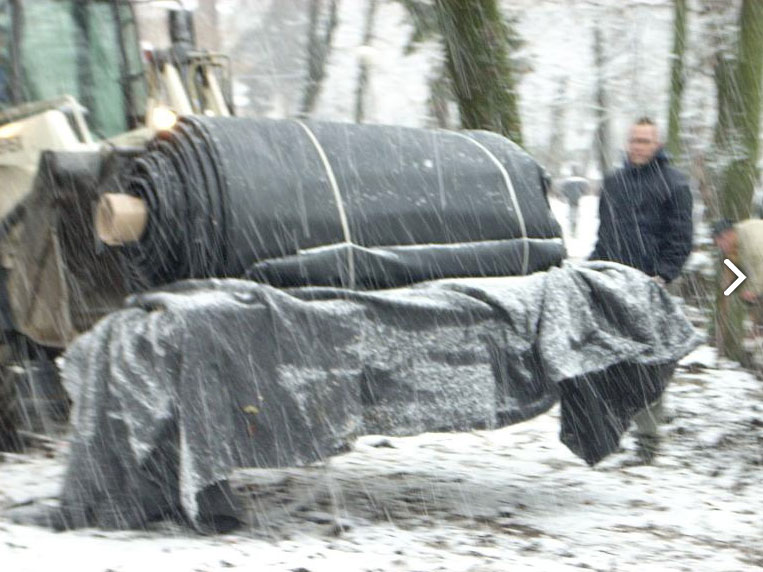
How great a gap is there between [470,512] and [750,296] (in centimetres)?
205

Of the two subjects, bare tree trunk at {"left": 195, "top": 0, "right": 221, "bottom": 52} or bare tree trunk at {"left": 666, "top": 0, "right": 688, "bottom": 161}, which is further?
bare tree trunk at {"left": 195, "top": 0, "right": 221, "bottom": 52}

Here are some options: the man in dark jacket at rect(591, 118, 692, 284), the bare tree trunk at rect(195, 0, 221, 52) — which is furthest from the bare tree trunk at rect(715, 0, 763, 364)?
the bare tree trunk at rect(195, 0, 221, 52)

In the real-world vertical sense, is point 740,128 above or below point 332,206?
below

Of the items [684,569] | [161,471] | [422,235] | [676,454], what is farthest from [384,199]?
[676,454]

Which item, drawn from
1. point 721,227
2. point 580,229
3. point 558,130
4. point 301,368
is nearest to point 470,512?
point 301,368

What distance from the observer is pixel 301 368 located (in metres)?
5.92

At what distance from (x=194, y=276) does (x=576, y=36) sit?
18257 mm

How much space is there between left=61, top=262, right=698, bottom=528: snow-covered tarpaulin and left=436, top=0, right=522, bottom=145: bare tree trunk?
3.26 metres

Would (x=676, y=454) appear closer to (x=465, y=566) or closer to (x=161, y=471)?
(x=465, y=566)

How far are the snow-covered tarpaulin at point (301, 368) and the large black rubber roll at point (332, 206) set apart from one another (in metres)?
0.13

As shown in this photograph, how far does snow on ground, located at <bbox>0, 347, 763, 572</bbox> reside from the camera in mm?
5629

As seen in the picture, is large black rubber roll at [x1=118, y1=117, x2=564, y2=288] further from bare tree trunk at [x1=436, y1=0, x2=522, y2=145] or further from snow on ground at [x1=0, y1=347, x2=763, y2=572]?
bare tree trunk at [x1=436, y1=0, x2=522, y2=145]

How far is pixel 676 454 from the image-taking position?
853 centimetres

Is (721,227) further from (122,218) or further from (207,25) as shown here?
(207,25)
